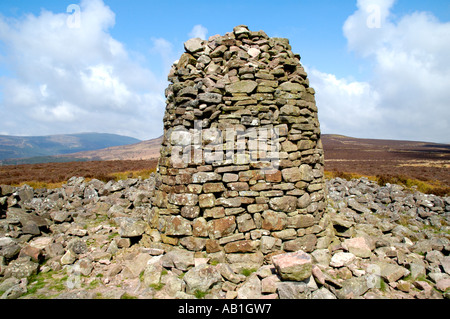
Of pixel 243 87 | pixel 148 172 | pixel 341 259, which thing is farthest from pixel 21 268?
pixel 148 172

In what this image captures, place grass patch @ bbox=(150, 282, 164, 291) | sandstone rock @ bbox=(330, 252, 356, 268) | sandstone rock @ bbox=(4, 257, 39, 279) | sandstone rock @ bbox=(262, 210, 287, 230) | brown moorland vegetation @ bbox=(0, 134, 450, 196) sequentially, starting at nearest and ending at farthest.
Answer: grass patch @ bbox=(150, 282, 164, 291)
sandstone rock @ bbox=(4, 257, 39, 279)
sandstone rock @ bbox=(330, 252, 356, 268)
sandstone rock @ bbox=(262, 210, 287, 230)
brown moorland vegetation @ bbox=(0, 134, 450, 196)

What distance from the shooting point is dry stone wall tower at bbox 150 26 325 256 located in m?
5.22

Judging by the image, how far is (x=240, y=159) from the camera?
5.30 meters

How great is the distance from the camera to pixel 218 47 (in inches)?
235

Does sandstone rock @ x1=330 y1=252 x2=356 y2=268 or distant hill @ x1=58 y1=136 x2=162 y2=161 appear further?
distant hill @ x1=58 y1=136 x2=162 y2=161

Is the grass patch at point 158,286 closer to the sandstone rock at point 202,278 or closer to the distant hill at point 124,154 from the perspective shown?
the sandstone rock at point 202,278

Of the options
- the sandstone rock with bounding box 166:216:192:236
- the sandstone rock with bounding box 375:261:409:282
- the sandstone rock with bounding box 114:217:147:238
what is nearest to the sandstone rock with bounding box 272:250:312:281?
the sandstone rock with bounding box 375:261:409:282

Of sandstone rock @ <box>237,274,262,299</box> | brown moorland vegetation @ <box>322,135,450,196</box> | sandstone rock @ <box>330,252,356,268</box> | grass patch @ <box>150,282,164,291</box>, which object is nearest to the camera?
sandstone rock @ <box>237,274,262,299</box>

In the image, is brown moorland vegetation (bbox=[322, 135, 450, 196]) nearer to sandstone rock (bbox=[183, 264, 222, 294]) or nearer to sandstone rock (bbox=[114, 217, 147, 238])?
sandstone rock (bbox=[183, 264, 222, 294])

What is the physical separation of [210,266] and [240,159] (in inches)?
91.5

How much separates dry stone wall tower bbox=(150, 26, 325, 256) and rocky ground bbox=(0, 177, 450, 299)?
0.44 m

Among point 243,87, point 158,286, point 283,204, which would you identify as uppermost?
point 243,87

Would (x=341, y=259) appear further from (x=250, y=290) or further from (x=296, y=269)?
(x=250, y=290)
